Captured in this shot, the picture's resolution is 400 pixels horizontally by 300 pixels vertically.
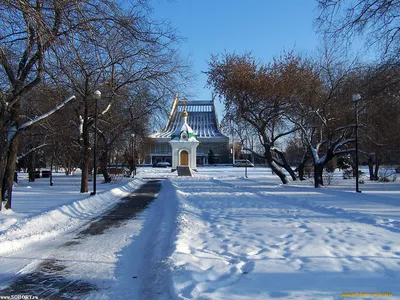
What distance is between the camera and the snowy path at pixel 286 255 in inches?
173

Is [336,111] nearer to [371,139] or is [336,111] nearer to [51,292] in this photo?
[371,139]

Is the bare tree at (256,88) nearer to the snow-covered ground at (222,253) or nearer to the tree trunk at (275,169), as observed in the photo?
the tree trunk at (275,169)

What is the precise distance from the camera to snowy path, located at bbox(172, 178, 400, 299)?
4383mm

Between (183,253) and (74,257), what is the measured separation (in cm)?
215

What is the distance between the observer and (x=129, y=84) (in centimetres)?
1836

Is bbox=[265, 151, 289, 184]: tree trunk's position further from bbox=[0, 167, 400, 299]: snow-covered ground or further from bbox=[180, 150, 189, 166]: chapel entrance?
bbox=[180, 150, 189, 166]: chapel entrance

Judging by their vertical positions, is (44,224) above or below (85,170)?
below

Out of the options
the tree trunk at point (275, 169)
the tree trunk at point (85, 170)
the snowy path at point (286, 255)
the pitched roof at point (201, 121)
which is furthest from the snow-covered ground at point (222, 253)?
the pitched roof at point (201, 121)

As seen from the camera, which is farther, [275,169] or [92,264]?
[275,169]

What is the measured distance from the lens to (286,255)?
19.4ft

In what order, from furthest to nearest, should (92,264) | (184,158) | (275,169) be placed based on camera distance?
(184,158), (275,169), (92,264)

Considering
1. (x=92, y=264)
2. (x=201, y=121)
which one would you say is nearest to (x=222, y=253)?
(x=92, y=264)

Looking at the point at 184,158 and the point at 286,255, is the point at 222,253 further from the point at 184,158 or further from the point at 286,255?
the point at 184,158

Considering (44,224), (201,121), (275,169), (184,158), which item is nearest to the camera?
(44,224)
